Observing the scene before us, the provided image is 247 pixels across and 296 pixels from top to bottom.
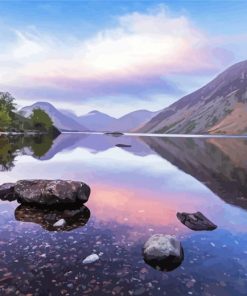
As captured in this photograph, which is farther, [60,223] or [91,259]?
[60,223]

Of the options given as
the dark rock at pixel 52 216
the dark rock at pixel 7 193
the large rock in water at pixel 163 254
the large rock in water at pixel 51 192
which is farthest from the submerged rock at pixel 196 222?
the dark rock at pixel 7 193

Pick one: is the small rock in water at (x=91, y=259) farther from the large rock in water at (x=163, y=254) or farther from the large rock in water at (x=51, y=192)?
the large rock in water at (x=51, y=192)

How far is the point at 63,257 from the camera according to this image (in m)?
15.4

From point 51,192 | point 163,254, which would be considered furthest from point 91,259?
point 51,192

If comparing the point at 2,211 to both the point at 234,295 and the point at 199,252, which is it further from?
the point at 234,295

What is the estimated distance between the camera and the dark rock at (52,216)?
20156mm

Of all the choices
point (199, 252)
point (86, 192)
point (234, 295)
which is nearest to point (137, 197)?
point (86, 192)

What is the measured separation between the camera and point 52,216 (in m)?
22.0

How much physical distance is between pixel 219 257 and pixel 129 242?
15.7 ft

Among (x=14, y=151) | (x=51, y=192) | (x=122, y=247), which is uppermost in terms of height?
(x=51, y=192)

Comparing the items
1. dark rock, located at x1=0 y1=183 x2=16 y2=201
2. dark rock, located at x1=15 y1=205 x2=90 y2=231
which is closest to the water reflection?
dark rock, located at x1=0 y1=183 x2=16 y2=201

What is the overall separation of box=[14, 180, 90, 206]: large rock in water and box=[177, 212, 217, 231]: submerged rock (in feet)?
25.6

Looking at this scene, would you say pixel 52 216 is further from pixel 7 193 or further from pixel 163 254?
pixel 163 254

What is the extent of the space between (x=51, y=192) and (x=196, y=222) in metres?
10.4
